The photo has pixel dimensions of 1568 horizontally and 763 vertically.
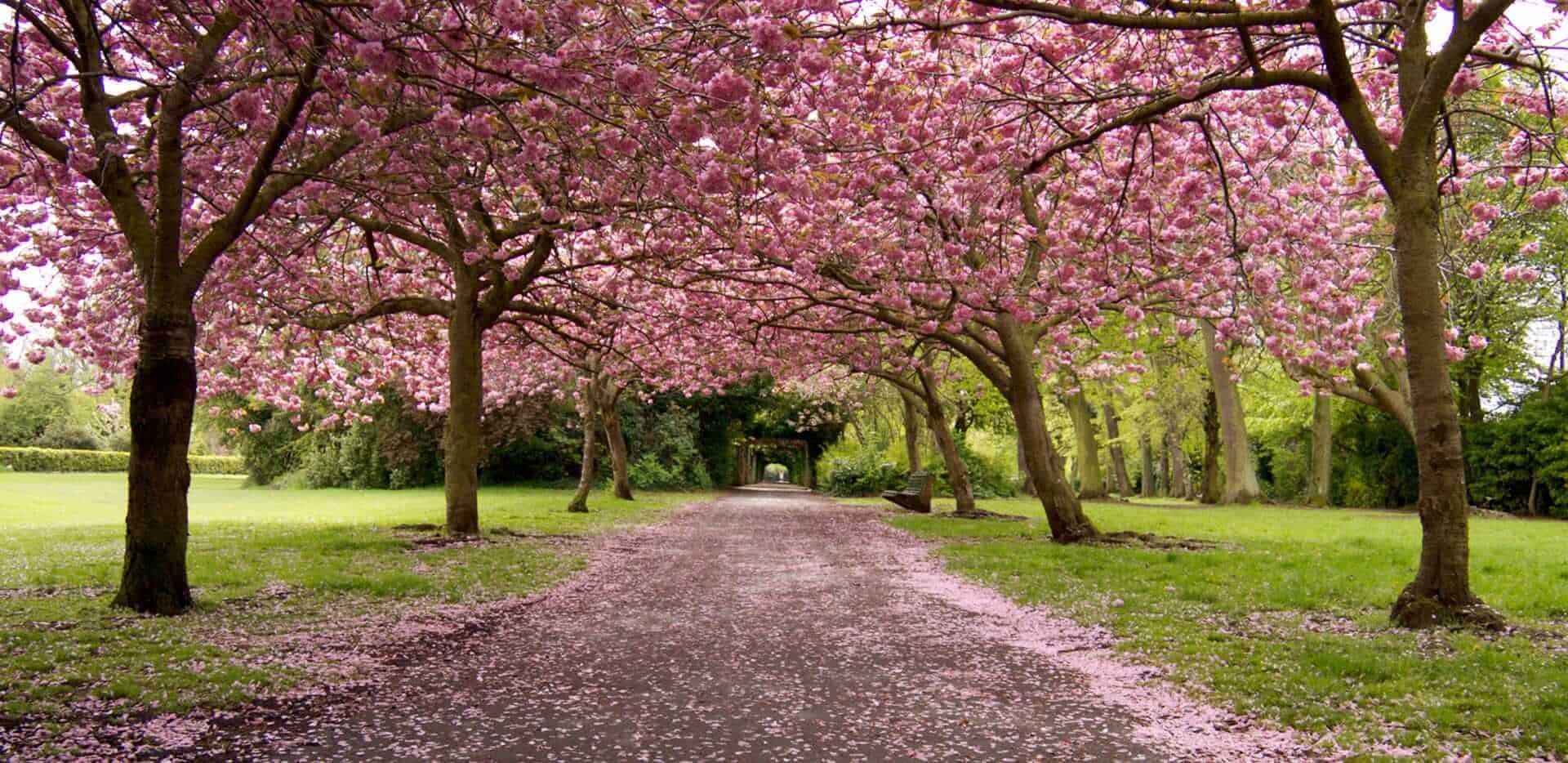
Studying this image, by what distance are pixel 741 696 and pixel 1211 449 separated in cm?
2983

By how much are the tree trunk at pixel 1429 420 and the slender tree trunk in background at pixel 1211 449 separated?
25.1 m

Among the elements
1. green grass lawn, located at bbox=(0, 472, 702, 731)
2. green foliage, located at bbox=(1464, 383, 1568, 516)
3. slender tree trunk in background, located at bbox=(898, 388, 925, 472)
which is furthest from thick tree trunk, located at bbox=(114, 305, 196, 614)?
green foliage, located at bbox=(1464, 383, 1568, 516)

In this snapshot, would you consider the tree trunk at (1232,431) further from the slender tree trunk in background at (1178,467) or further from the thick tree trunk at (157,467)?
the thick tree trunk at (157,467)

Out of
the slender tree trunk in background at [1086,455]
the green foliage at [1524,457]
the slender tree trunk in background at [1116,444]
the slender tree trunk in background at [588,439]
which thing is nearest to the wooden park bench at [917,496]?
the slender tree trunk in background at [588,439]

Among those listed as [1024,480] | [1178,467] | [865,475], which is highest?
[1178,467]

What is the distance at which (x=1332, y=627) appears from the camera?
7.08 metres

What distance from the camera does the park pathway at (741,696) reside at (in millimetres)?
4371

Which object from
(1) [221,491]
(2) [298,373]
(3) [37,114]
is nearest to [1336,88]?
(3) [37,114]

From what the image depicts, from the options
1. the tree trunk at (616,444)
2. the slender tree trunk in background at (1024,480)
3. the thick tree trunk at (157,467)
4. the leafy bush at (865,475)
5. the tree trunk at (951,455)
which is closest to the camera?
the thick tree trunk at (157,467)

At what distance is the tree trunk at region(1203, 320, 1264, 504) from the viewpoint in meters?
27.9

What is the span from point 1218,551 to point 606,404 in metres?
16.5

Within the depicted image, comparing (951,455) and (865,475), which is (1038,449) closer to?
(951,455)

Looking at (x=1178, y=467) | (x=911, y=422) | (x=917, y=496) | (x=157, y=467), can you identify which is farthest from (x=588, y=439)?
(x=1178, y=467)

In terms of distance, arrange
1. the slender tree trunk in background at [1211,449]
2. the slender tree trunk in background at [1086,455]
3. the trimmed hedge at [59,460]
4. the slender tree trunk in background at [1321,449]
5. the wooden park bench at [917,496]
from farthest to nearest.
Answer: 1. the trimmed hedge at [59,460]
2. the slender tree trunk in background at [1086,455]
3. the slender tree trunk in background at [1211,449]
4. the slender tree trunk in background at [1321,449]
5. the wooden park bench at [917,496]
